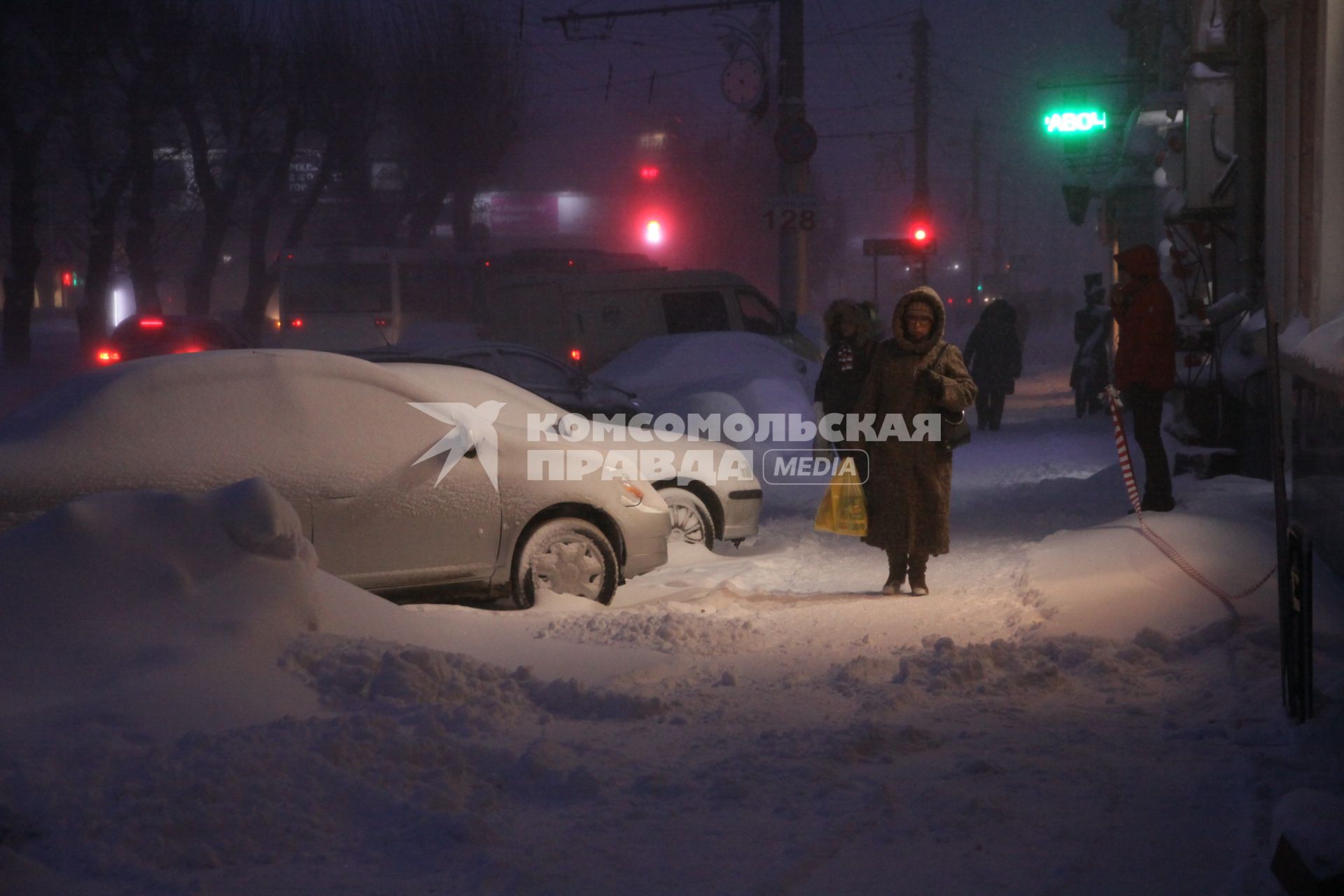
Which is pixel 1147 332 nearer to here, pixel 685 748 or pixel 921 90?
pixel 685 748

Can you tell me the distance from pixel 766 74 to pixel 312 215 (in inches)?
1531

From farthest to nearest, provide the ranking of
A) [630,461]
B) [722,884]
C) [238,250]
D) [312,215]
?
[238,250] < [312,215] < [630,461] < [722,884]

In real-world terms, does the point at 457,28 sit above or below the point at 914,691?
above

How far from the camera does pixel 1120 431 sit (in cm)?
891

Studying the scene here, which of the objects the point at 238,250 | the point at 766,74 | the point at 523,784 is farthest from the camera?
the point at 238,250

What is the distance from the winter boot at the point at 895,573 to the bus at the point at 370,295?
2052 cm

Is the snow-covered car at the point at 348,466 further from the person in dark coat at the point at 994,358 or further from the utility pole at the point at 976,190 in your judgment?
the utility pole at the point at 976,190

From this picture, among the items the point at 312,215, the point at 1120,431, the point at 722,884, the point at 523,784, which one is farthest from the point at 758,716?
the point at 312,215

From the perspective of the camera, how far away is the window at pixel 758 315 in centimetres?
2070

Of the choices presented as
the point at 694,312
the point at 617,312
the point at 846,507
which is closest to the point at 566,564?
the point at 846,507

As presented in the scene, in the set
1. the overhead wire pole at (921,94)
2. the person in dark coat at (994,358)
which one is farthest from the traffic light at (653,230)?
the person in dark coat at (994,358)

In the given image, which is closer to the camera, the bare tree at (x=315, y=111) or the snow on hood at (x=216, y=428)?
the snow on hood at (x=216, y=428)

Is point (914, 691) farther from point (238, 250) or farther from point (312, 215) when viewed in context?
point (238, 250)

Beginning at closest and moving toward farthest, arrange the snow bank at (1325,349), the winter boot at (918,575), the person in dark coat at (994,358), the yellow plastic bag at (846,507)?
1. the snow bank at (1325,349)
2. the winter boot at (918,575)
3. the yellow plastic bag at (846,507)
4. the person in dark coat at (994,358)
